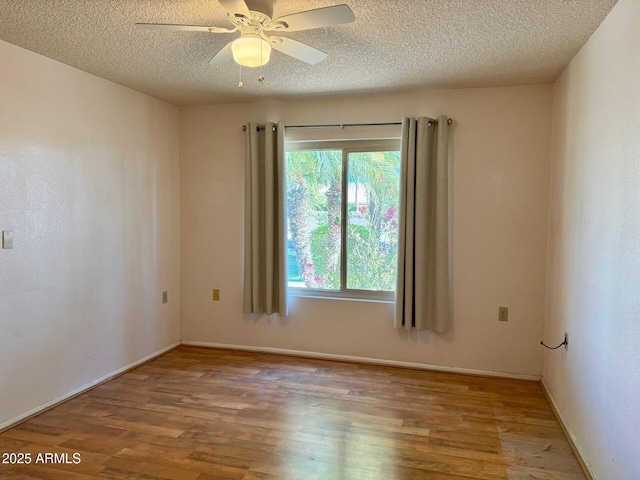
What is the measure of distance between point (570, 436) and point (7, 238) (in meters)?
3.46

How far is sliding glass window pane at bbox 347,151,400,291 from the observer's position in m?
3.63

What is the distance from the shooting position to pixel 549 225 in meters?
3.22

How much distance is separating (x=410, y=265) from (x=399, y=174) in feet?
2.45

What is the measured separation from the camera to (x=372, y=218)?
3.68 m

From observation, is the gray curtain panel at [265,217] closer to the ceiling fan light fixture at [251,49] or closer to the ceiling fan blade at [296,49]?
the ceiling fan blade at [296,49]

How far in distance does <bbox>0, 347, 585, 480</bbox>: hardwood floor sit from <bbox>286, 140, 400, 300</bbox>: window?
797mm

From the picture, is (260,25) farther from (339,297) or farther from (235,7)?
(339,297)

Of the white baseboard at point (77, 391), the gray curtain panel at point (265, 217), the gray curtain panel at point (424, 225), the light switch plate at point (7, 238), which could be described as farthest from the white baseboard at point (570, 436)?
the light switch plate at point (7, 238)

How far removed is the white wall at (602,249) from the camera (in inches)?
70.2

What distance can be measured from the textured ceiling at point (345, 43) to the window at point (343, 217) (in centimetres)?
55

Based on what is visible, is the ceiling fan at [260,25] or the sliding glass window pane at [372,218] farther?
the sliding glass window pane at [372,218]

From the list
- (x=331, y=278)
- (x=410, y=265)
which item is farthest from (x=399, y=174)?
(x=331, y=278)

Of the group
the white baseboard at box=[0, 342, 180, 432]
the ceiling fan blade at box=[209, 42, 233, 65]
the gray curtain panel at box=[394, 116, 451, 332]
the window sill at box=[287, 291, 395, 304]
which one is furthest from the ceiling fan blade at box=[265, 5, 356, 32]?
the white baseboard at box=[0, 342, 180, 432]

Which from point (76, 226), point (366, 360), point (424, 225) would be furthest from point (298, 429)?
point (76, 226)
